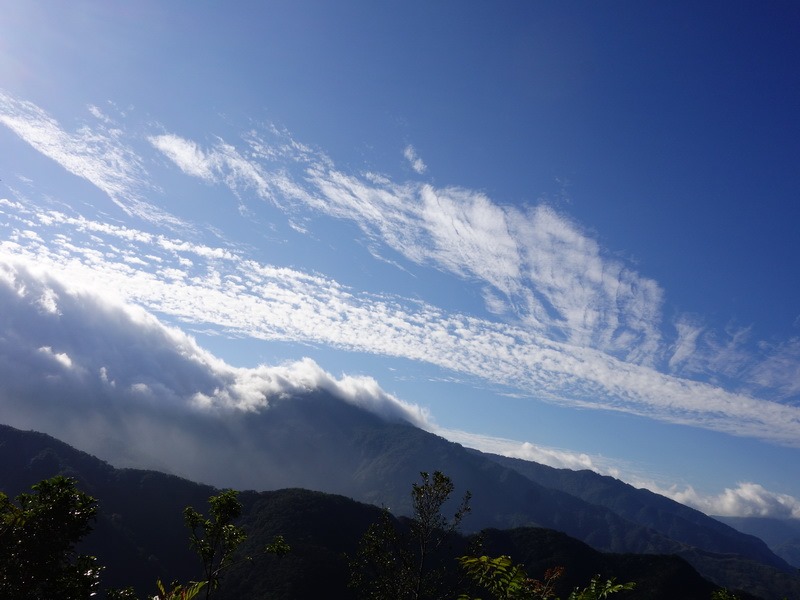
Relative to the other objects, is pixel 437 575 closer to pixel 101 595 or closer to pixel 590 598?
pixel 590 598

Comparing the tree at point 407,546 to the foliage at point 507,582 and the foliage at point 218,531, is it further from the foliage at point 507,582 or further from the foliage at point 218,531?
the foliage at point 507,582

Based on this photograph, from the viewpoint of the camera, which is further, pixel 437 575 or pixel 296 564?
pixel 296 564

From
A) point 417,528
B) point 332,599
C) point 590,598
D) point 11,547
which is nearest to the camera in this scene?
point 590,598

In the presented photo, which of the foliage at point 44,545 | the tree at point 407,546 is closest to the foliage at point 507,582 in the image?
the foliage at point 44,545

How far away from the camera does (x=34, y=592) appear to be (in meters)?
15.7

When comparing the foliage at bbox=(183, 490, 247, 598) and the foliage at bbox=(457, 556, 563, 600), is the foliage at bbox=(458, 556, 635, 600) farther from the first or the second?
the foliage at bbox=(183, 490, 247, 598)

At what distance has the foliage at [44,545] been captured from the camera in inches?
598

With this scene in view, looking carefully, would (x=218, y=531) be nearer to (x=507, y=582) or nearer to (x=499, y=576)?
(x=499, y=576)

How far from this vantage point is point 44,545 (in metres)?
16.0

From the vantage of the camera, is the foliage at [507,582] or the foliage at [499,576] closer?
the foliage at [507,582]

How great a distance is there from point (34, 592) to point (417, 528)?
2621 centimetres

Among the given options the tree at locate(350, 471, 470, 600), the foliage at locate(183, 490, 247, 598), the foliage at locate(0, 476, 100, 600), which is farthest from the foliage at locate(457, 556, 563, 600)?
the tree at locate(350, 471, 470, 600)

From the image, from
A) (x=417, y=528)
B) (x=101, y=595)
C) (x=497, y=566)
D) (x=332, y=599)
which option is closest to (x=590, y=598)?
(x=497, y=566)

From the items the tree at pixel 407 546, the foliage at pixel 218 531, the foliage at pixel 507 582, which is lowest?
the tree at pixel 407 546
